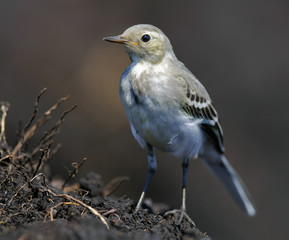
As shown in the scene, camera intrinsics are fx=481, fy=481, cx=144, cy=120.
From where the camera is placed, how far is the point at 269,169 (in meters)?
11.3

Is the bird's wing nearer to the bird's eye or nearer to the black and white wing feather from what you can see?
the black and white wing feather

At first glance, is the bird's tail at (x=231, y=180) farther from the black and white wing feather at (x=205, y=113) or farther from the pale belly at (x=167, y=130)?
the pale belly at (x=167, y=130)

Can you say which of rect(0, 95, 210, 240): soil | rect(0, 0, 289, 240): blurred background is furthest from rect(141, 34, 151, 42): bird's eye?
rect(0, 0, 289, 240): blurred background

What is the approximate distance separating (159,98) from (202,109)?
82 cm

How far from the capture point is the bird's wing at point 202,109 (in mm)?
5383

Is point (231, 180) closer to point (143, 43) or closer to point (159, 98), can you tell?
point (159, 98)

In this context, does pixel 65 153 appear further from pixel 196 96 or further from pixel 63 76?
pixel 196 96

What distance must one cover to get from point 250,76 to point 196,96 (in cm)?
675

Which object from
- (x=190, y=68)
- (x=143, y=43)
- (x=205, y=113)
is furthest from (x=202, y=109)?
(x=190, y=68)

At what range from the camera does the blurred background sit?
A: 10.5 m

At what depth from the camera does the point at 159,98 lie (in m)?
5.05

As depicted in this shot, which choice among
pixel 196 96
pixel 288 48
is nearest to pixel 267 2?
pixel 288 48

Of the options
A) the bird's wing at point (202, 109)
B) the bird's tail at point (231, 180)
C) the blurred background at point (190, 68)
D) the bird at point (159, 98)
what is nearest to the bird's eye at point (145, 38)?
the bird at point (159, 98)

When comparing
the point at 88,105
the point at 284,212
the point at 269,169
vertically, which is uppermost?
the point at 88,105
